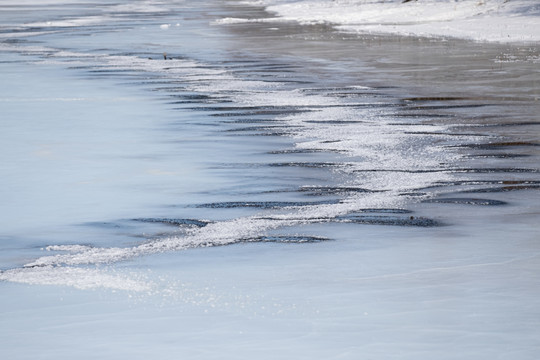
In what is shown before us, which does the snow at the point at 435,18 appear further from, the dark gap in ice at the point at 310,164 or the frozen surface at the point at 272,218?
the dark gap in ice at the point at 310,164

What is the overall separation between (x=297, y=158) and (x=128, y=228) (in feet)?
10.2

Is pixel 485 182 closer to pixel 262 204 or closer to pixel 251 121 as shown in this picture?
pixel 262 204

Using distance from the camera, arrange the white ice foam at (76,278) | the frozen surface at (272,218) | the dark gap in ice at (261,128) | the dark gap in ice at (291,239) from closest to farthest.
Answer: the frozen surface at (272,218)
the white ice foam at (76,278)
the dark gap in ice at (291,239)
the dark gap in ice at (261,128)

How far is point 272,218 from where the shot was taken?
25.0 ft

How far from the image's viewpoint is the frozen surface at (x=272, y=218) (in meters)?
5.19

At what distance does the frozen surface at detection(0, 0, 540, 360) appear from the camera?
5.19 m

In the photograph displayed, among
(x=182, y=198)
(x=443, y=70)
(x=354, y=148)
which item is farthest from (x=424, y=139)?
(x=443, y=70)

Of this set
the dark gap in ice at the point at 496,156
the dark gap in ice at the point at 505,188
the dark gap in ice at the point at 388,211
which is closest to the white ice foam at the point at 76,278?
the dark gap in ice at the point at 388,211

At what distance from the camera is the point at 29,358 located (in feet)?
16.0

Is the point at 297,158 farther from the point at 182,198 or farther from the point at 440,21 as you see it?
the point at 440,21

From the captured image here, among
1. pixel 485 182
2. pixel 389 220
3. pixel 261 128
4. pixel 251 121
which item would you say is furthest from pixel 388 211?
pixel 251 121

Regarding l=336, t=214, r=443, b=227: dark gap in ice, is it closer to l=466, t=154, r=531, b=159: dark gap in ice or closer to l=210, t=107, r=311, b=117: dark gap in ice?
l=466, t=154, r=531, b=159: dark gap in ice

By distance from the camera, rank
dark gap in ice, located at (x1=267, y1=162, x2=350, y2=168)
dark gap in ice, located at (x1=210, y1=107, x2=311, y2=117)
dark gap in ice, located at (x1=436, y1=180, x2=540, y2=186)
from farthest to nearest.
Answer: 1. dark gap in ice, located at (x1=210, y1=107, x2=311, y2=117)
2. dark gap in ice, located at (x1=267, y1=162, x2=350, y2=168)
3. dark gap in ice, located at (x1=436, y1=180, x2=540, y2=186)

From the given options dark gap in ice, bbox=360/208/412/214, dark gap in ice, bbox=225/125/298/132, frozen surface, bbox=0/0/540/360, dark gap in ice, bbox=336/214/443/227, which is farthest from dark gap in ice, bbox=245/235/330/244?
dark gap in ice, bbox=225/125/298/132
